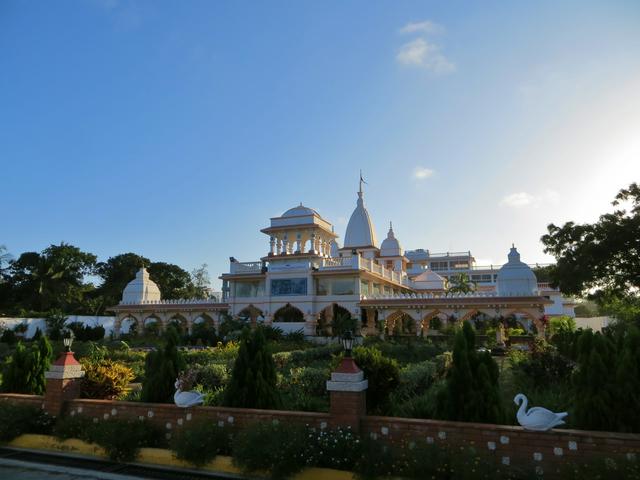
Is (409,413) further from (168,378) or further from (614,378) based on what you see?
(168,378)

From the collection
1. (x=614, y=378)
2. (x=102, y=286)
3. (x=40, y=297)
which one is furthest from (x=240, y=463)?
(x=102, y=286)

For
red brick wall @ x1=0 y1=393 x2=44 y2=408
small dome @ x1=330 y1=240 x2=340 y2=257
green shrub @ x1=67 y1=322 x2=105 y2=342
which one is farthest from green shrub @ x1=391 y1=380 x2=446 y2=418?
small dome @ x1=330 y1=240 x2=340 y2=257

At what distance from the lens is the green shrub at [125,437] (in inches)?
294

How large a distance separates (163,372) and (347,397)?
3968mm

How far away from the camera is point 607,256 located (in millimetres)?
24203

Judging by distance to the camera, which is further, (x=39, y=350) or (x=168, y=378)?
(x=39, y=350)

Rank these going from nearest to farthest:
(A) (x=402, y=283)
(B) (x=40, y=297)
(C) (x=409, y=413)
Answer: (C) (x=409, y=413)
(A) (x=402, y=283)
(B) (x=40, y=297)

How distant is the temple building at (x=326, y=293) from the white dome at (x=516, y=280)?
0.06 meters

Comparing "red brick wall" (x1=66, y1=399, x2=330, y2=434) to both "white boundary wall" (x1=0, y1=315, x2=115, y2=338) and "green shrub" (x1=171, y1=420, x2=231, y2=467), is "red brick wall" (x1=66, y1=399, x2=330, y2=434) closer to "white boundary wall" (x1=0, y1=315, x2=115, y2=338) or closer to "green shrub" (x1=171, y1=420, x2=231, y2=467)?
"green shrub" (x1=171, y1=420, x2=231, y2=467)

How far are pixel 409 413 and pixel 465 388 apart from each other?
1.37 meters

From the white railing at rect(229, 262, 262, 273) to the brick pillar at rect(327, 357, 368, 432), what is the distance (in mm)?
27656

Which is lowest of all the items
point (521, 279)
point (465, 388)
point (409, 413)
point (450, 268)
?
point (409, 413)

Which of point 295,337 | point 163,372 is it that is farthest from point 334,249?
point 163,372

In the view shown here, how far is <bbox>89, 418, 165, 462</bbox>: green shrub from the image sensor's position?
294 inches
